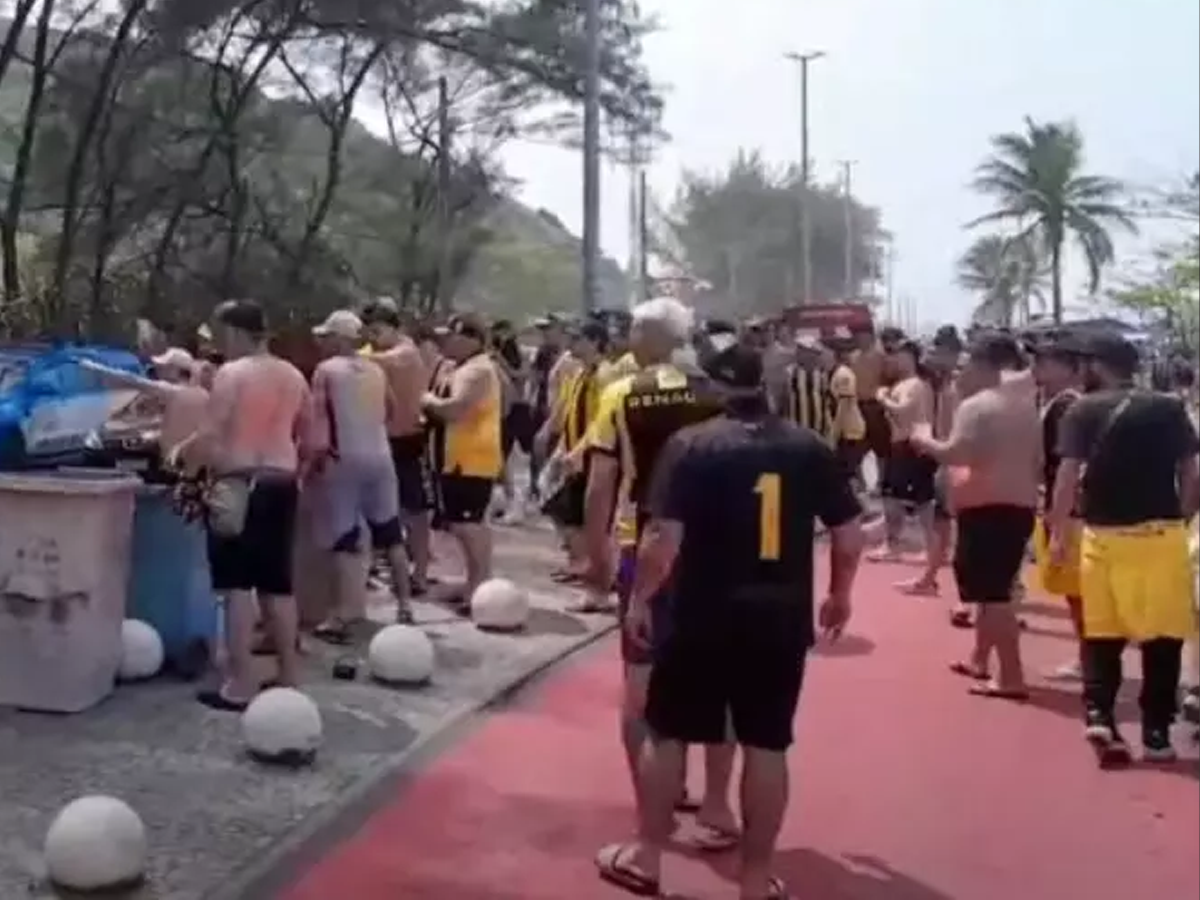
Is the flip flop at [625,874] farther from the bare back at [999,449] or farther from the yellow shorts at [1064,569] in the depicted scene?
the bare back at [999,449]

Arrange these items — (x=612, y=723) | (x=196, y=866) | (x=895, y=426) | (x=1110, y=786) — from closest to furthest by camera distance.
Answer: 1. (x=196, y=866)
2. (x=1110, y=786)
3. (x=612, y=723)
4. (x=895, y=426)

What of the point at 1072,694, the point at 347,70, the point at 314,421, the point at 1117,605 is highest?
the point at 347,70

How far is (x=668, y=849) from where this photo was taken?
6645 mm

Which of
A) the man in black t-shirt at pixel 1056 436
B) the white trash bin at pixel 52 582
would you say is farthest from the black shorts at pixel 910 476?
the white trash bin at pixel 52 582

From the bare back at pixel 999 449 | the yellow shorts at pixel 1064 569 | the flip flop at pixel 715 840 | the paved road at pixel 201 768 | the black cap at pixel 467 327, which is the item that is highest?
the black cap at pixel 467 327

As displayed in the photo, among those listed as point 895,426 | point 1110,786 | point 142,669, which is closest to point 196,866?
point 142,669

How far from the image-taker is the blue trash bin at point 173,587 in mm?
8891

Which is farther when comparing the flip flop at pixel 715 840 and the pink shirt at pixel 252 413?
the pink shirt at pixel 252 413

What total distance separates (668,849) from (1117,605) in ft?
7.95

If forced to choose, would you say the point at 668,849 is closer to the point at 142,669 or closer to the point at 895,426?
the point at 142,669

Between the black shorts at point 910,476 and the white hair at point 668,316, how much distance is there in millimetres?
7320

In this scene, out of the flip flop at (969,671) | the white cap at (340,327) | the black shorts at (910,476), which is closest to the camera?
the flip flop at (969,671)

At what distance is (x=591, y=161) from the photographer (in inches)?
813

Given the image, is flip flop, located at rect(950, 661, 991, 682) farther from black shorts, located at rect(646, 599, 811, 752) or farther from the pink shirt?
black shorts, located at rect(646, 599, 811, 752)
